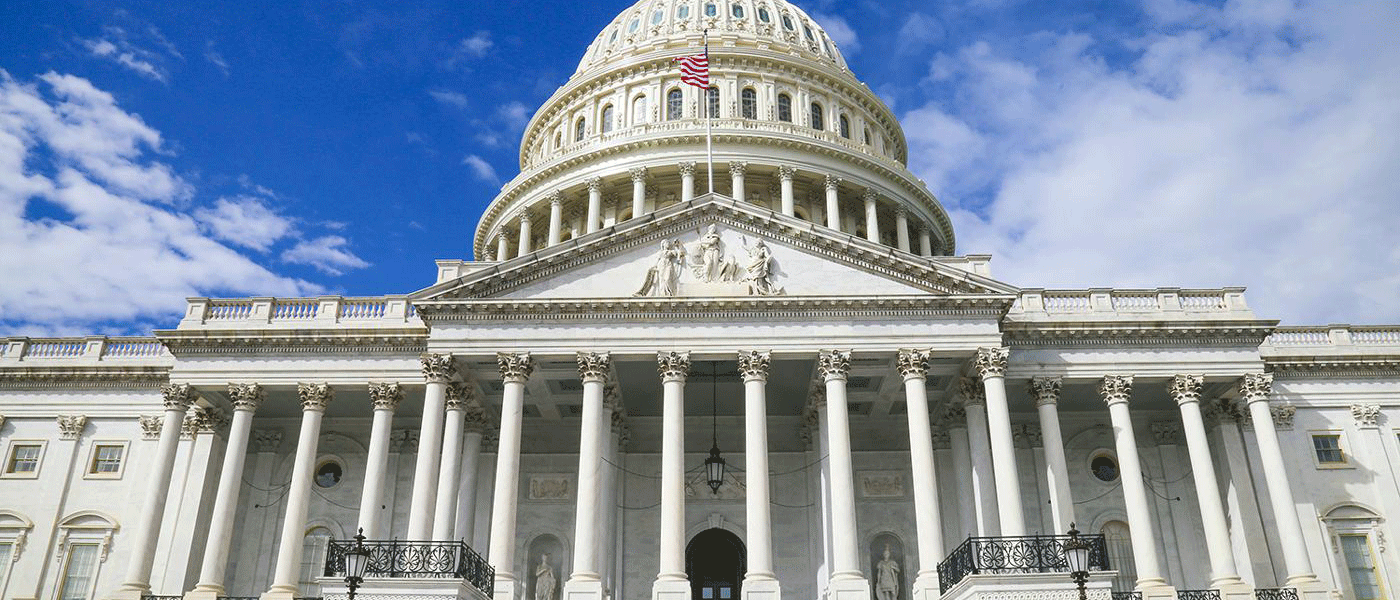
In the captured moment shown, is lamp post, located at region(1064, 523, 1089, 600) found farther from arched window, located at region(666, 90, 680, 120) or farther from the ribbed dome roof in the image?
the ribbed dome roof

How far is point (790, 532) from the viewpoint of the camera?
3547 centimetres

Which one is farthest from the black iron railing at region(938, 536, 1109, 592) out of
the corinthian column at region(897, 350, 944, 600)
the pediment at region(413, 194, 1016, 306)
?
the pediment at region(413, 194, 1016, 306)

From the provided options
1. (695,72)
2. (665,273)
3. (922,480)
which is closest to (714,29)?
(695,72)

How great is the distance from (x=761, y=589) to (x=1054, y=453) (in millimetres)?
10192

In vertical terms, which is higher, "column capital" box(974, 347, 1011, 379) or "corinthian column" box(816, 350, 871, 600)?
"column capital" box(974, 347, 1011, 379)

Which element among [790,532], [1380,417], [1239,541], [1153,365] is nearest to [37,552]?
[790,532]

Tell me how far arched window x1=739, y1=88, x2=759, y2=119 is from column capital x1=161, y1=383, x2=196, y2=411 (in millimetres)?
31146

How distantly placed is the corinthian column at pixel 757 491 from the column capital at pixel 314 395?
13.0 m

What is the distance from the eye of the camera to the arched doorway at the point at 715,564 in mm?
35906

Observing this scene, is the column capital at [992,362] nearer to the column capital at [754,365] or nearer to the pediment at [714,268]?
the pediment at [714,268]

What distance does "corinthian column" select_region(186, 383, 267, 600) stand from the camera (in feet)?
97.4

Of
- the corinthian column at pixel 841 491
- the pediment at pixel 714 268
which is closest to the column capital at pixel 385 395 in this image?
the pediment at pixel 714 268

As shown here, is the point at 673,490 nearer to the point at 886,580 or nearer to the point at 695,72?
the point at 886,580

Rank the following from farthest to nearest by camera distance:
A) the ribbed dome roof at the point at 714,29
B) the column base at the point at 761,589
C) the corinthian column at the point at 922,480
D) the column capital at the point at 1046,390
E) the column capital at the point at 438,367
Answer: the ribbed dome roof at the point at 714,29 → the column capital at the point at 1046,390 → the column capital at the point at 438,367 → the corinthian column at the point at 922,480 → the column base at the point at 761,589
